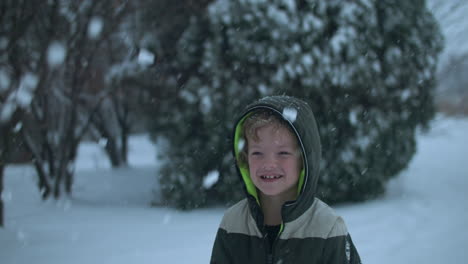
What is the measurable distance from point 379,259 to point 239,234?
187 centimetres

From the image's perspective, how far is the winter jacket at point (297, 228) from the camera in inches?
64.0

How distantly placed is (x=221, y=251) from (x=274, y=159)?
0.48m

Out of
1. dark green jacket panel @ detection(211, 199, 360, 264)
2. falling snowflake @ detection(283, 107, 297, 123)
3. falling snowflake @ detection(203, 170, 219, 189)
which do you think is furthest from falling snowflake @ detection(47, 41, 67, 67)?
falling snowflake @ detection(283, 107, 297, 123)

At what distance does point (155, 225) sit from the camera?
3.94 metres

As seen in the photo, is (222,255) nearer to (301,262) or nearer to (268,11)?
(301,262)

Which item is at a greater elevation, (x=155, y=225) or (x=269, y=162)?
(x=269, y=162)

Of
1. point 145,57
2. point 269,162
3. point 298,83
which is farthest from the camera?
point 145,57

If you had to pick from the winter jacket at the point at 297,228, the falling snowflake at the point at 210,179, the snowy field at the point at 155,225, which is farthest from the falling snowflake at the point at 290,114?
the falling snowflake at the point at 210,179

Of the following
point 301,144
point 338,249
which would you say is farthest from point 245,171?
point 338,249

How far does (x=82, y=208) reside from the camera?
4.56m

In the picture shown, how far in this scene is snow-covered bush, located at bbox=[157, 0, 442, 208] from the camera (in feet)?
13.4

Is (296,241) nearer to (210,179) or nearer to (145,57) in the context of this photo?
(210,179)

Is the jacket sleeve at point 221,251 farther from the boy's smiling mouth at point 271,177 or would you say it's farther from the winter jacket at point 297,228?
the boy's smiling mouth at point 271,177

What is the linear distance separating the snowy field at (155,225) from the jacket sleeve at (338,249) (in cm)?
167
